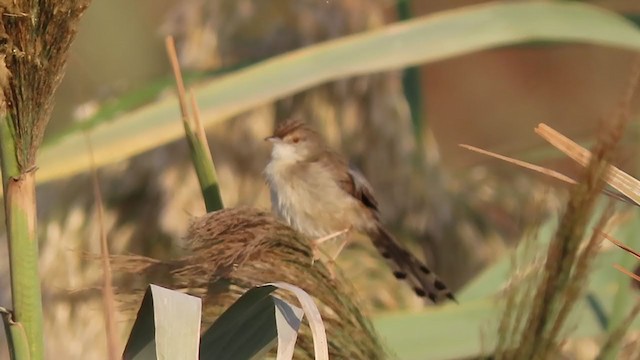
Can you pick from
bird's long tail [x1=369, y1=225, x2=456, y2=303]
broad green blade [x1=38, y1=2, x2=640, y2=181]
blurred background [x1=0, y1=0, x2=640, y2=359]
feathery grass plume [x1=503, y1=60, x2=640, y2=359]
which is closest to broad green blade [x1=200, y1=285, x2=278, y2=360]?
feathery grass plume [x1=503, y1=60, x2=640, y2=359]

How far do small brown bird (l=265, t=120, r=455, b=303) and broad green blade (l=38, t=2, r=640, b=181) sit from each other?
43 cm

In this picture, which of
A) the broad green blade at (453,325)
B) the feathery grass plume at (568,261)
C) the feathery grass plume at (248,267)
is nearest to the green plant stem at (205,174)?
the feathery grass plume at (248,267)

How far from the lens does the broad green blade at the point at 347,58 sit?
6.42ft

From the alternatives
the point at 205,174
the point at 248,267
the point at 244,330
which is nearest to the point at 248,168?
the point at 205,174

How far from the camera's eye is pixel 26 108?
3.33 feet

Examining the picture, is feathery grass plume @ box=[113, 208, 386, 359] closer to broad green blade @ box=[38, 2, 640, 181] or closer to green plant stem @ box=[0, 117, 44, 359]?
green plant stem @ box=[0, 117, 44, 359]

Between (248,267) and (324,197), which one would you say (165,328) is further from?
(324,197)

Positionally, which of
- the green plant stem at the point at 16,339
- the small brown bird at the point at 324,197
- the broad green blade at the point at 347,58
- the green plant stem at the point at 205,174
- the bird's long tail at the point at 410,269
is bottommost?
the bird's long tail at the point at 410,269

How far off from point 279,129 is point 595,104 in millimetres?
2182

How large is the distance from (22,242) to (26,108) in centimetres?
12

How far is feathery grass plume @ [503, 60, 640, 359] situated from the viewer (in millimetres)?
727

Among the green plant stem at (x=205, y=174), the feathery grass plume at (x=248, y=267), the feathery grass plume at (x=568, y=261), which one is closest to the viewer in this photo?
the feathery grass plume at (x=568, y=261)

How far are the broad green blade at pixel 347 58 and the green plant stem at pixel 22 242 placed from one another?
0.89m

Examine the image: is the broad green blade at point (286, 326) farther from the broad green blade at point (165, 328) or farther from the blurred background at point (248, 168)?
the blurred background at point (248, 168)
